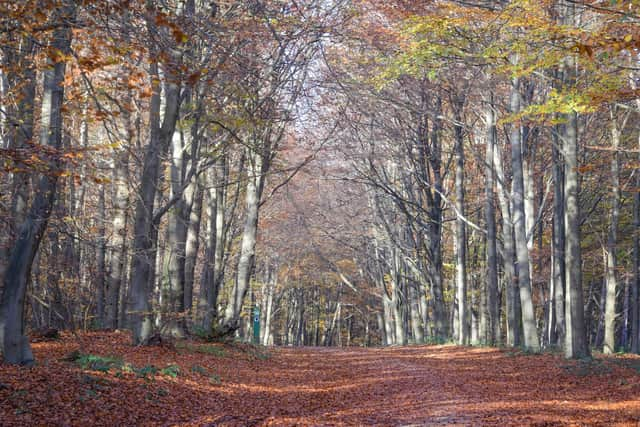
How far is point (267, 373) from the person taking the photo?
15.8 m

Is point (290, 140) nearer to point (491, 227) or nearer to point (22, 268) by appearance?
point (491, 227)

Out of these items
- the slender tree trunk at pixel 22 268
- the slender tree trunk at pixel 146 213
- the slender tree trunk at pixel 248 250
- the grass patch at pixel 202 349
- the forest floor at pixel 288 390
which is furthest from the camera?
the slender tree trunk at pixel 248 250

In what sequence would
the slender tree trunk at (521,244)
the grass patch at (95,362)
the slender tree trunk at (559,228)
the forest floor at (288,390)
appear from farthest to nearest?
the slender tree trunk at (559,228)
the slender tree trunk at (521,244)
the grass patch at (95,362)
the forest floor at (288,390)

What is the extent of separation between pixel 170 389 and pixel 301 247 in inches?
1099

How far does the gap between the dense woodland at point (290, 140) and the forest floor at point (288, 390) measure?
1.19m

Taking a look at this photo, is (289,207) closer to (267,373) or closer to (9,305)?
(267,373)

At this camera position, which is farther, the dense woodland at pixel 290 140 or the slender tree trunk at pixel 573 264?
the slender tree trunk at pixel 573 264

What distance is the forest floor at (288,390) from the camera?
8258 mm

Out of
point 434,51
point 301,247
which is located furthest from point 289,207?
point 434,51

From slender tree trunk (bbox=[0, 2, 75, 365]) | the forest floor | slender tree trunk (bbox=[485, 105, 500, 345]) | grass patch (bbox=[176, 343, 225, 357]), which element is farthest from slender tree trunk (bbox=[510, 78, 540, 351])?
slender tree trunk (bbox=[0, 2, 75, 365])

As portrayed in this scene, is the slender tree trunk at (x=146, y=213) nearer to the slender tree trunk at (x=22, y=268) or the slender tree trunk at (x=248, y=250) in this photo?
the slender tree trunk at (x=22, y=268)

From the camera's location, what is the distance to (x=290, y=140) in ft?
103

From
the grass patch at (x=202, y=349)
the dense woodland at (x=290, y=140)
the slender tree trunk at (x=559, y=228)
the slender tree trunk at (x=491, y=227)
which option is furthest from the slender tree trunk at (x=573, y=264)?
the grass patch at (x=202, y=349)

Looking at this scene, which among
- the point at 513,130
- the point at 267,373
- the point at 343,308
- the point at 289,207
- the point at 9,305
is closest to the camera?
the point at 9,305
